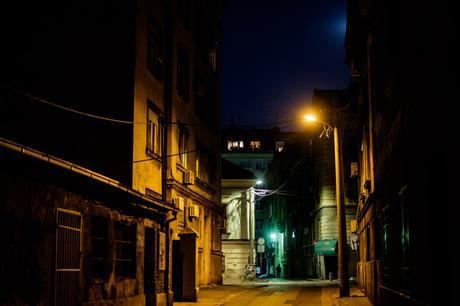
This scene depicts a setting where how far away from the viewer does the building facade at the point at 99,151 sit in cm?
1341

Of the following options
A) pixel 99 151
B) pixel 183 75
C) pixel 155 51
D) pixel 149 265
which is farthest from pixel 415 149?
pixel 183 75

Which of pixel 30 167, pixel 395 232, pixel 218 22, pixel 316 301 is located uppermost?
pixel 218 22

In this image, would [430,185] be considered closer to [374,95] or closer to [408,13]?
[408,13]

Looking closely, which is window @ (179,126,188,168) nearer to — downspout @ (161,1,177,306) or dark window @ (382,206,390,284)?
downspout @ (161,1,177,306)

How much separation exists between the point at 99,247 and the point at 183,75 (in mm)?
14656

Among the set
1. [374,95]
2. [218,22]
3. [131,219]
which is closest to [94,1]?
[131,219]

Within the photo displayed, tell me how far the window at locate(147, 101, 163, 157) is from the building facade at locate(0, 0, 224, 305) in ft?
0.16

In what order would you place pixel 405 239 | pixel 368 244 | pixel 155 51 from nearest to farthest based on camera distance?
pixel 405 239 → pixel 155 51 → pixel 368 244

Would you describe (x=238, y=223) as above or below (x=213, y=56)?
below

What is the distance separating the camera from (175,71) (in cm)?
2809

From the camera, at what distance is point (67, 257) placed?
1451cm

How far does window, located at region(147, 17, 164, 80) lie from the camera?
24375 mm

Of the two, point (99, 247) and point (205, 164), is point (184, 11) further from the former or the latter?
point (99, 247)

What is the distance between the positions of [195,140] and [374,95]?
1220 centimetres
